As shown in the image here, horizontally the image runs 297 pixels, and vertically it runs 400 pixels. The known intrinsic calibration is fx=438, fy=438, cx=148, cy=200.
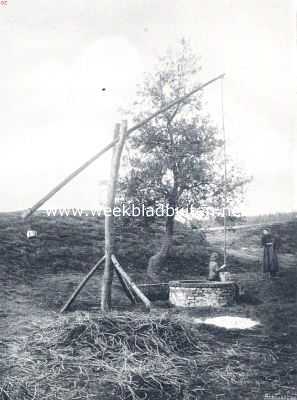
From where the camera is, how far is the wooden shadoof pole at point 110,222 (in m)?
8.80

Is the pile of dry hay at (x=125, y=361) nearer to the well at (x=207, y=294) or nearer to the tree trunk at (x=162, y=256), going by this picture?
the well at (x=207, y=294)

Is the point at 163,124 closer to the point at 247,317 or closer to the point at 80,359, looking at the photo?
the point at 247,317

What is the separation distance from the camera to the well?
36.2ft

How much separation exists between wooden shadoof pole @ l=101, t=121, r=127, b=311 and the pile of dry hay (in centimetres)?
137

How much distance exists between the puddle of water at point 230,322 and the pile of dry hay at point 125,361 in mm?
697

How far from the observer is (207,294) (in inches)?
436

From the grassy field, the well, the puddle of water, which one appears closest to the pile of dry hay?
the grassy field

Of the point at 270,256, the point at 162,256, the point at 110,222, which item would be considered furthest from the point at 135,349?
the point at 162,256

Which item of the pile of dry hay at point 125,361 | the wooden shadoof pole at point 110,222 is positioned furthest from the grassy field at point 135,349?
the wooden shadoof pole at point 110,222

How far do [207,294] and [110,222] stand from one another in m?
3.64

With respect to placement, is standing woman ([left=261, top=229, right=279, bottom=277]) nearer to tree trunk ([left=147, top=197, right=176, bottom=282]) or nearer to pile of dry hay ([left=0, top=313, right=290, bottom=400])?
tree trunk ([left=147, top=197, right=176, bottom=282])

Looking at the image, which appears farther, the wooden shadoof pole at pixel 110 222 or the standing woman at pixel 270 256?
the standing woman at pixel 270 256

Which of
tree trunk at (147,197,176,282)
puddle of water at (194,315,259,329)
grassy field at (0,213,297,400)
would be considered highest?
tree trunk at (147,197,176,282)

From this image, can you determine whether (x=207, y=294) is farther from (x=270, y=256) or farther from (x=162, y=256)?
(x=162, y=256)
